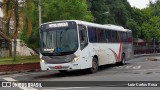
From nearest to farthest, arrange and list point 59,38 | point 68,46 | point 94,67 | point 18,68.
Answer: point 68,46 → point 59,38 → point 94,67 → point 18,68

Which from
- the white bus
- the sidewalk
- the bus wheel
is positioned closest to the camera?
the white bus

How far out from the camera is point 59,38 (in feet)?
67.4

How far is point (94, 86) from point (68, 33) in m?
6.46

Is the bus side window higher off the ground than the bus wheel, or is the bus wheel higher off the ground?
the bus side window

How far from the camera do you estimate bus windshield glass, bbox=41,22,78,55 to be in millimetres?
20344

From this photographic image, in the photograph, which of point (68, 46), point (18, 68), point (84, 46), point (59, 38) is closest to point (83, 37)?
→ point (84, 46)

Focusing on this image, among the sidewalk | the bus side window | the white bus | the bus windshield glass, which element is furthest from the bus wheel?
the sidewalk

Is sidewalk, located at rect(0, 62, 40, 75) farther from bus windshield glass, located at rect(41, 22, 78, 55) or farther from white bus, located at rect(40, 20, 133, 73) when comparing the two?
bus windshield glass, located at rect(41, 22, 78, 55)

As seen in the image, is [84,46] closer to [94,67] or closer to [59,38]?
[59,38]

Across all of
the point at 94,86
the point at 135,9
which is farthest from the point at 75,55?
the point at 135,9

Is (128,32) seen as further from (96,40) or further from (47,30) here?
(47,30)

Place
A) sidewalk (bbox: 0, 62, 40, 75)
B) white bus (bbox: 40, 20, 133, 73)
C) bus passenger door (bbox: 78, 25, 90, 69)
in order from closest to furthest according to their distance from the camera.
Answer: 1. white bus (bbox: 40, 20, 133, 73)
2. bus passenger door (bbox: 78, 25, 90, 69)
3. sidewalk (bbox: 0, 62, 40, 75)

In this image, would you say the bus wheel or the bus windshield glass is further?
the bus wheel

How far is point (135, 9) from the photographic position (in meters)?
81.4
